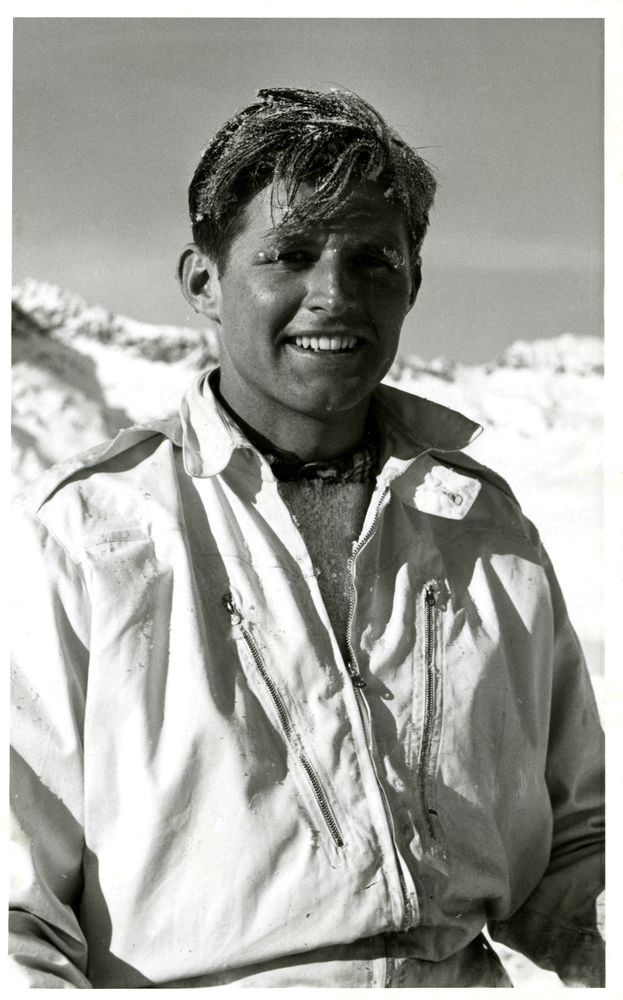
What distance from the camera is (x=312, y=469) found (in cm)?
170

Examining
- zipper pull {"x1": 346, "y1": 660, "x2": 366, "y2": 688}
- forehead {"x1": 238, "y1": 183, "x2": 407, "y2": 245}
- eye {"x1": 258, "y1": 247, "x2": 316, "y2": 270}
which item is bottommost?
zipper pull {"x1": 346, "y1": 660, "x2": 366, "y2": 688}

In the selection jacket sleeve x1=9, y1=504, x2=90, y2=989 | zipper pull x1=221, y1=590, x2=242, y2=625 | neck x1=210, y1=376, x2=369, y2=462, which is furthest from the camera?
neck x1=210, y1=376, x2=369, y2=462

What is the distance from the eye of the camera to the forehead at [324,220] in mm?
1606

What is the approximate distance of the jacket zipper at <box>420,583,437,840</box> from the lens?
1.57 m

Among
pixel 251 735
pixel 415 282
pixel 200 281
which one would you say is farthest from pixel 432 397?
pixel 251 735

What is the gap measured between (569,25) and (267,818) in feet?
4.00

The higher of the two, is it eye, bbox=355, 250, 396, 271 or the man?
eye, bbox=355, 250, 396, 271

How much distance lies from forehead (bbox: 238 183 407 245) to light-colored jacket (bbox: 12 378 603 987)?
0.25 meters

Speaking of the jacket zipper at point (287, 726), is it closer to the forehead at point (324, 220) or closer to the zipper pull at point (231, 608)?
the zipper pull at point (231, 608)

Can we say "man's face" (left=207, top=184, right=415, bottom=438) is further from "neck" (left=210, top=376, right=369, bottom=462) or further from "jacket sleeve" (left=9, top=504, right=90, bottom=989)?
"jacket sleeve" (left=9, top=504, right=90, bottom=989)

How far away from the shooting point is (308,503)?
1.68 m

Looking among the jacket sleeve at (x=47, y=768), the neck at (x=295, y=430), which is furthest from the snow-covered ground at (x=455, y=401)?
the jacket sleeve at (x=47, y=768)

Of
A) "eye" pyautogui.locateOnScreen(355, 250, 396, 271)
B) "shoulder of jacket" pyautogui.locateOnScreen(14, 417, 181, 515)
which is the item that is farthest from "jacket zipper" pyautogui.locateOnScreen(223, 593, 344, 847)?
"eye" pyautogui.locateOnScreen(355, 250, 396, 271)

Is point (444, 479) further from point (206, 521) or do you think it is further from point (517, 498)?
point (206, 521)
